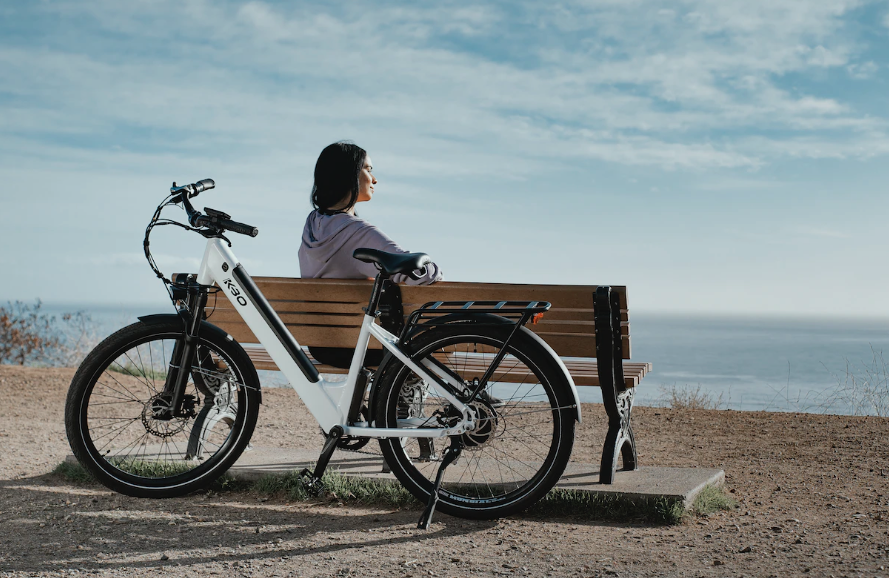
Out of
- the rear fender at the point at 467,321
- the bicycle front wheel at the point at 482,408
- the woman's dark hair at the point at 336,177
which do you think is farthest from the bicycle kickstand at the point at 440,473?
the woman's dark hair at the point at 336,177

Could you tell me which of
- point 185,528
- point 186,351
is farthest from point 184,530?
point 186,351

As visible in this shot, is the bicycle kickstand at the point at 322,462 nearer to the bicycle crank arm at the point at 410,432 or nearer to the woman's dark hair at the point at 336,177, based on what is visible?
the bicycle crank arm at the point at 410,432

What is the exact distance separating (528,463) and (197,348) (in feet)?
5.82

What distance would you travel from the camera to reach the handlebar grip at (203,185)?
4244mm

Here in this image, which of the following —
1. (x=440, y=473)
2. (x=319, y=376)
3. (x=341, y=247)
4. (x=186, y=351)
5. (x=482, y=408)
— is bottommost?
(x=440, y=473)

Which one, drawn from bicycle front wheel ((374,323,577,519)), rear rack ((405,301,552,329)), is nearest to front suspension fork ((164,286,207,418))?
bicycle front wheel ((374,323,577,519))

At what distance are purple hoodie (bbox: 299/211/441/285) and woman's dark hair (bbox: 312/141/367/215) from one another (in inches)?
3.6

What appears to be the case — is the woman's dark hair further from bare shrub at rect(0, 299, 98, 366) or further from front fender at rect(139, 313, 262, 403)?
bare shrub at rect(0, 299, 98, 366)

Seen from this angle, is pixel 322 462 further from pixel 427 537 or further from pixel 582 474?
pixel 582 474

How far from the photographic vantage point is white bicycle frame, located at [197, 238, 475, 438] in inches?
150

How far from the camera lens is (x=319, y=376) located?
13.6 feet

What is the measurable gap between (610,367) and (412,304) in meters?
1.02

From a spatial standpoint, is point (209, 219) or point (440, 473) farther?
point (209, 219)

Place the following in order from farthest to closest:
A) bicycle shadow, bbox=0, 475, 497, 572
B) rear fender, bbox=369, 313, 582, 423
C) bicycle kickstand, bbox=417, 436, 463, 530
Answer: bicycle kickstand, bbox=417, 436, 463, 530 → rear fender, bbox=369, 313, 582, 423 → bicycle shadow, bbox=0, 475, 497, 572
